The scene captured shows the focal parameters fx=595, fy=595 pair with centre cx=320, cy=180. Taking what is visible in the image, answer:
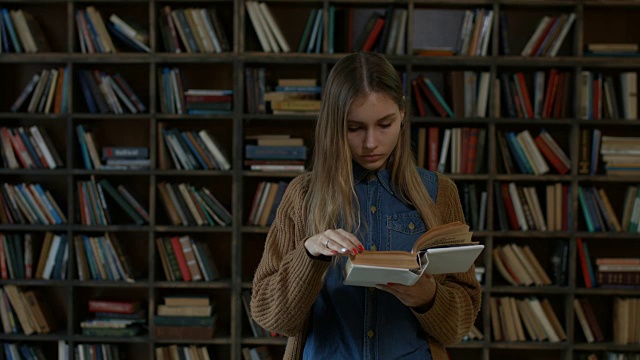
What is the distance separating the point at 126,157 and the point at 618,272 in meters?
2.68

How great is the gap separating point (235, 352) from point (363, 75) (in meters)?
2.31

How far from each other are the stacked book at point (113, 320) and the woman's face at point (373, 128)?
2.34 m

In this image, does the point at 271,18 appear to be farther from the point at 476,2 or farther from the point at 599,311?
the point at 599,311

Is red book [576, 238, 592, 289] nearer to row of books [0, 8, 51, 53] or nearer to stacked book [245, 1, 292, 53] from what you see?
stacked book [245, 1, 292, 53]

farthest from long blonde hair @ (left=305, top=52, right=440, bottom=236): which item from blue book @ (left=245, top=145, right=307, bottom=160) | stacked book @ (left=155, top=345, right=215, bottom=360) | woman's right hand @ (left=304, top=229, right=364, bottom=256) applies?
stacked book @ (left=155, top=345, right=215, bottom=360)

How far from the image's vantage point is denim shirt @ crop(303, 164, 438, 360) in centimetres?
119

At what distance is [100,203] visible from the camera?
10.4ft

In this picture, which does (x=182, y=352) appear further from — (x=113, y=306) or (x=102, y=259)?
(x=102, y=259)

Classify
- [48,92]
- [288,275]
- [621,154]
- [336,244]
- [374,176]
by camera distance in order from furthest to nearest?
1. [48,92]
2. [621,154]
3. [374,176]
4. [288,275]
5. [336,244]

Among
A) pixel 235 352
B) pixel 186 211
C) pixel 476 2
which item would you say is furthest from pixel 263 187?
pixel 476 2

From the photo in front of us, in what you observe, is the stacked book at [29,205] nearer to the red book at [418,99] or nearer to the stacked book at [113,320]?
the stacked book at [113,320]

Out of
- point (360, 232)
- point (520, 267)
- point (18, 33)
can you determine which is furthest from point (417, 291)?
point (18, 33)

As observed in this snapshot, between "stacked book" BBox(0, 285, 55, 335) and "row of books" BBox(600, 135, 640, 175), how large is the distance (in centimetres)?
313

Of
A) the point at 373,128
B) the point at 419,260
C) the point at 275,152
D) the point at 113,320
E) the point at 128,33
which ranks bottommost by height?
the point at 113,320
